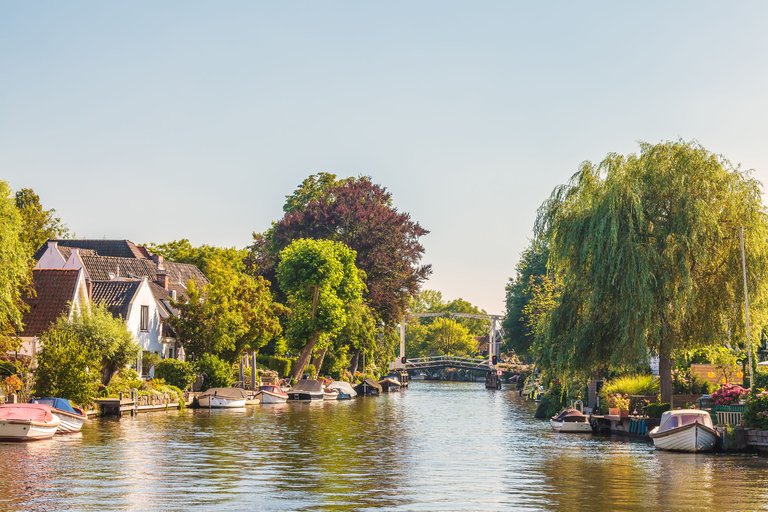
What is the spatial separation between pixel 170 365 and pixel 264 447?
2468cm

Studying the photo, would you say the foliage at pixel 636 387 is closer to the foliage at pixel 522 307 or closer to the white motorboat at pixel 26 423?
the white motorboat at pixel 26 423

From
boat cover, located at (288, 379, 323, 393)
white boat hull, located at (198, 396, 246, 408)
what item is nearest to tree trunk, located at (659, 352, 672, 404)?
white boat hull, located at (198, 396, 246, 408)

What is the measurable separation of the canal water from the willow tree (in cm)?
473

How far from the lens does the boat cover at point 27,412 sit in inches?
1323

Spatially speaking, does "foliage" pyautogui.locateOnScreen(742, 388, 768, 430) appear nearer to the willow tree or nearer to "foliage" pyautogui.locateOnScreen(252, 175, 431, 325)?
the willow tree

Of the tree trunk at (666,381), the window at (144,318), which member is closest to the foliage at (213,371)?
the window at (144,318)

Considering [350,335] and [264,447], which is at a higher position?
[350,335]

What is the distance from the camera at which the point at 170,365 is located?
189 feet

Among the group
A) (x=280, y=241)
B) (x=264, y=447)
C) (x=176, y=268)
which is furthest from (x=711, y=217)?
(x=176, y=268)

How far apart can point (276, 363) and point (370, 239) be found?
539 inches

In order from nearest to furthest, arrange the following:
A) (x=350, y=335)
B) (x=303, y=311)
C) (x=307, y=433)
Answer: (x=307, y=433) → (x=303, y=311) → (x=350, y=335)

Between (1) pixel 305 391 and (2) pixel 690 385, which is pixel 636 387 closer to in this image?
(2) pixel 690 385

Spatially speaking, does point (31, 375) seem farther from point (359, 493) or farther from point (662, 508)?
point (662, 508)

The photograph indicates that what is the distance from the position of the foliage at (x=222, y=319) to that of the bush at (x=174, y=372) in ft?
17.0
